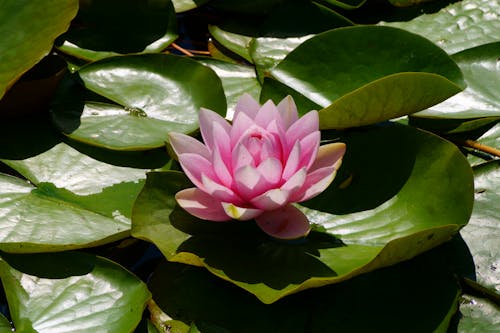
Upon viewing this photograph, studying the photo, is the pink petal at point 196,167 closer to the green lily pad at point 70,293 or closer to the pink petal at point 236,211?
the pink petal at point 236,211

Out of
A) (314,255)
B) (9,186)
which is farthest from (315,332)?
(9,186)

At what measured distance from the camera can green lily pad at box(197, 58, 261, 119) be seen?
2.12 metres

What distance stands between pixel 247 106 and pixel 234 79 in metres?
0.59

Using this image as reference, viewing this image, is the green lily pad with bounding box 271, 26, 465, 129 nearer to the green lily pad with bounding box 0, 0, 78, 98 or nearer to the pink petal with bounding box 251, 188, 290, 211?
the pink petal with bounding box 251, 188, 290, 211

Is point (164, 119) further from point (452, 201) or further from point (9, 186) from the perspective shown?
point (452, 201)

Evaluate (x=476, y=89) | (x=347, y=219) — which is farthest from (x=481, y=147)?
(x=347, y=219)

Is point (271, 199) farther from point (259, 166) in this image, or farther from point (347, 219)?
point (347, 219)

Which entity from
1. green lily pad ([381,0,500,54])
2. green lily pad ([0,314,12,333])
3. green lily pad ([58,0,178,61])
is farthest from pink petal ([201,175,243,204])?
green lily pad ([381,0,500,54])

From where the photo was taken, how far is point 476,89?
2025mm

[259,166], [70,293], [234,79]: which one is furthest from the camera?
[234,79]

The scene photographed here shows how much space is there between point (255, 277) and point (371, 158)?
44cm

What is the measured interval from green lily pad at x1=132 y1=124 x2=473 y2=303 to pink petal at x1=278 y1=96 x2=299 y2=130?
20 cm

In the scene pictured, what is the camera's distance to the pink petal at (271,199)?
1474 mm

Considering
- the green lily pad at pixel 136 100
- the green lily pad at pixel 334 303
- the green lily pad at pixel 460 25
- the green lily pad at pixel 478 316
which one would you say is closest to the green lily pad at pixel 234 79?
the green lily pad at pixel 136 100
